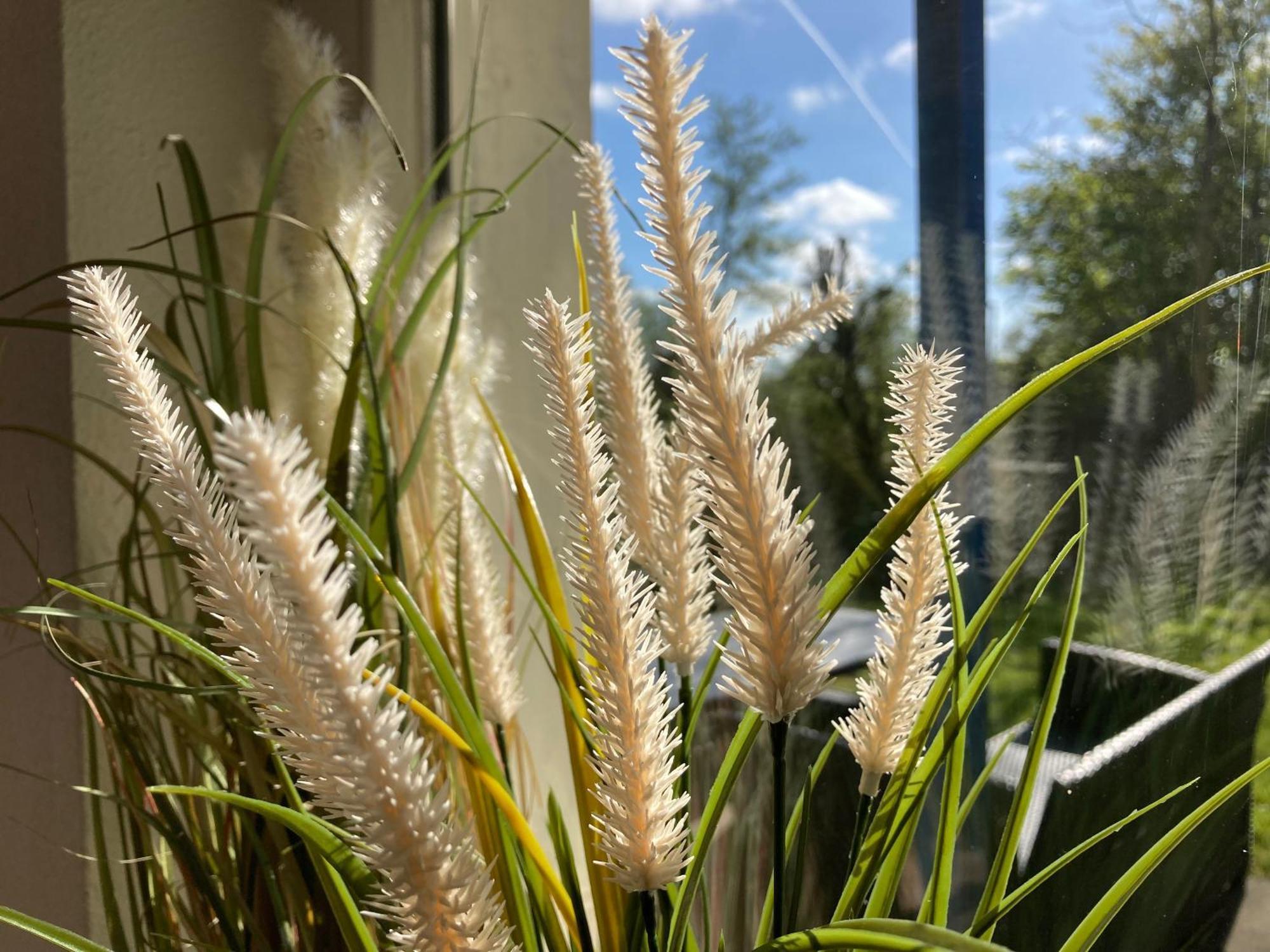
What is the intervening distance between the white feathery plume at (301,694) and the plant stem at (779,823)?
0.09 metres

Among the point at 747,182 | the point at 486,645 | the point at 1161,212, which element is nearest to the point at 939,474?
the point at 486,645

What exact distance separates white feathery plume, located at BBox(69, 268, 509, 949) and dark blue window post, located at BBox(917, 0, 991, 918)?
1.59ft

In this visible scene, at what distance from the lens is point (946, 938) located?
0.23 m

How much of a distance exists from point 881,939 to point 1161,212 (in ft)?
1.57

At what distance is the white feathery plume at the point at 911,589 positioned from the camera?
33cm

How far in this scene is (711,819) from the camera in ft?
1.04

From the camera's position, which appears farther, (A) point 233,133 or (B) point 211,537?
(A) point 233,133

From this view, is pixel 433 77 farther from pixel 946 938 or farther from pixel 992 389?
pixel 946 938

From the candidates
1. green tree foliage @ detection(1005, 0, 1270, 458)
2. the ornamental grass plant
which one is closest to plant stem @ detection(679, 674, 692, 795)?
the ornamental grass plant

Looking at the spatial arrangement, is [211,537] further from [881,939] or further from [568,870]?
[568,870]

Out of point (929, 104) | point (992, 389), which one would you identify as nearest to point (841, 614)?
point (992, 389)

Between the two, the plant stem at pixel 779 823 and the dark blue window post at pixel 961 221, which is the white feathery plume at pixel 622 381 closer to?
the plant stem at pixel 779 823

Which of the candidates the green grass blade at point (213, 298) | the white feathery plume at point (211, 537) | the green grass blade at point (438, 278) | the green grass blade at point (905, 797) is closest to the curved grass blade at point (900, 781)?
the green grass blade at point (905, 797)

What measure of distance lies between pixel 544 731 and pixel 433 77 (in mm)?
725
